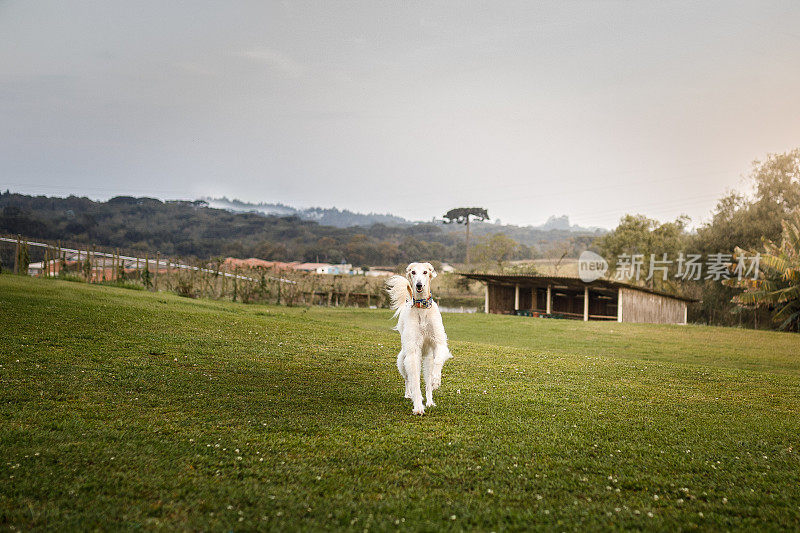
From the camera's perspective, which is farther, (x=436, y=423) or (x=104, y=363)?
(x=104, y=363)

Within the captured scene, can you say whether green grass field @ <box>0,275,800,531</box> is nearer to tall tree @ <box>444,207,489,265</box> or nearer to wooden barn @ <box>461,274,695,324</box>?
wooden barn @ <box>461,274,695,324</box>

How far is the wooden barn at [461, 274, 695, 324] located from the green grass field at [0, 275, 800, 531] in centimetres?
2231

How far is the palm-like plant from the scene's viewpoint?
2598 centimetres

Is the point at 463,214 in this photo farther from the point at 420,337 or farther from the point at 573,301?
the point at 420,337

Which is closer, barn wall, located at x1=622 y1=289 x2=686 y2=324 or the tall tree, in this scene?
barn wall, located at x1=622 y1=289 x2=686 y2=324

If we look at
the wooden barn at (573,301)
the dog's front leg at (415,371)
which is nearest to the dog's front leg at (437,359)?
the dog's front leg at (415,371)

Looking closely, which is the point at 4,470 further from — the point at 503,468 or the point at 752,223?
the point at 752,223

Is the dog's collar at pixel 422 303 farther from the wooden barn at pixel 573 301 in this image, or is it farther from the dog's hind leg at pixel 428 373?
the wooden barn at pixel 573 301

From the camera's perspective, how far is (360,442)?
498 centimetres

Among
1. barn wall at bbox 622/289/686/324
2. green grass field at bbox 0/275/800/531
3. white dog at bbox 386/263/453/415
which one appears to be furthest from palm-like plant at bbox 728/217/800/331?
white dog at bbox 386/263/453/415

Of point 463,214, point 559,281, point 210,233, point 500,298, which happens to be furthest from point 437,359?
point 210,233

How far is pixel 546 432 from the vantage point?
5.58m

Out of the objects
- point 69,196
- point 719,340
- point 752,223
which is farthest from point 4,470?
point 69,196

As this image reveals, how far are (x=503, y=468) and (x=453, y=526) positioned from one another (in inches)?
46.4
